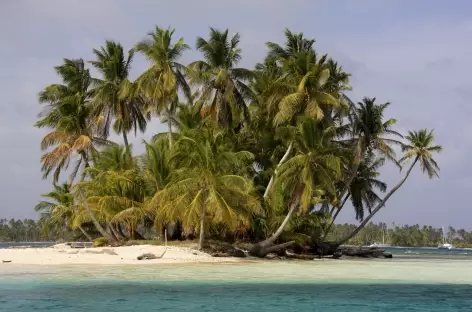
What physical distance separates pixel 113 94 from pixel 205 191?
11.9 meters

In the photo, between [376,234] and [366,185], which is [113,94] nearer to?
[366,185]

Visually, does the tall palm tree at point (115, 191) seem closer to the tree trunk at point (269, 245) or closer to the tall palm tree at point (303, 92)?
the tree trunk at point (269, 245)

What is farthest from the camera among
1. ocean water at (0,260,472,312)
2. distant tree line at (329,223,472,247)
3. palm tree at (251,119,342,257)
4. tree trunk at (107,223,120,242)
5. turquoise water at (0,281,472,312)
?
distant tree line at (329,223,472,247)

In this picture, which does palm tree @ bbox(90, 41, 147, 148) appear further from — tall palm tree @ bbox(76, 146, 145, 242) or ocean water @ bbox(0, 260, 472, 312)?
ocean water @ bbox(0, 260, 472, 312)

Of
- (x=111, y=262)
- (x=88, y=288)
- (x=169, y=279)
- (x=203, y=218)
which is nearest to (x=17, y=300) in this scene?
(x=88, y=288)

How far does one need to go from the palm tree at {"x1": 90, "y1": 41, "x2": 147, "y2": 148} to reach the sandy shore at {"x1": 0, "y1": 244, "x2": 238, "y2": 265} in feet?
33.4

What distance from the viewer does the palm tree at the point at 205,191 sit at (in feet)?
74.7

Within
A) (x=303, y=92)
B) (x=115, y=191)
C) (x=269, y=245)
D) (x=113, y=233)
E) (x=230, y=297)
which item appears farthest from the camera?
(x=113, y=233)

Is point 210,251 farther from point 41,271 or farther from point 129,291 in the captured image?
point 129,291

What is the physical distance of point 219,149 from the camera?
968 inches

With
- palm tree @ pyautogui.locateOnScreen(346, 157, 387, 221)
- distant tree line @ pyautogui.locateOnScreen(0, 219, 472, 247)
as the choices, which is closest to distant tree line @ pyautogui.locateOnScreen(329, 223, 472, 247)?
distant tree line @ pyautogui.locateOnScreen(0, 219, 472, 247)

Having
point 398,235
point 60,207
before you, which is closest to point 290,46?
point 60,207

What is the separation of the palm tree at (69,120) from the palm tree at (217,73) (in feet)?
21.9

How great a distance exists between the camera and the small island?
24406 millimetres
